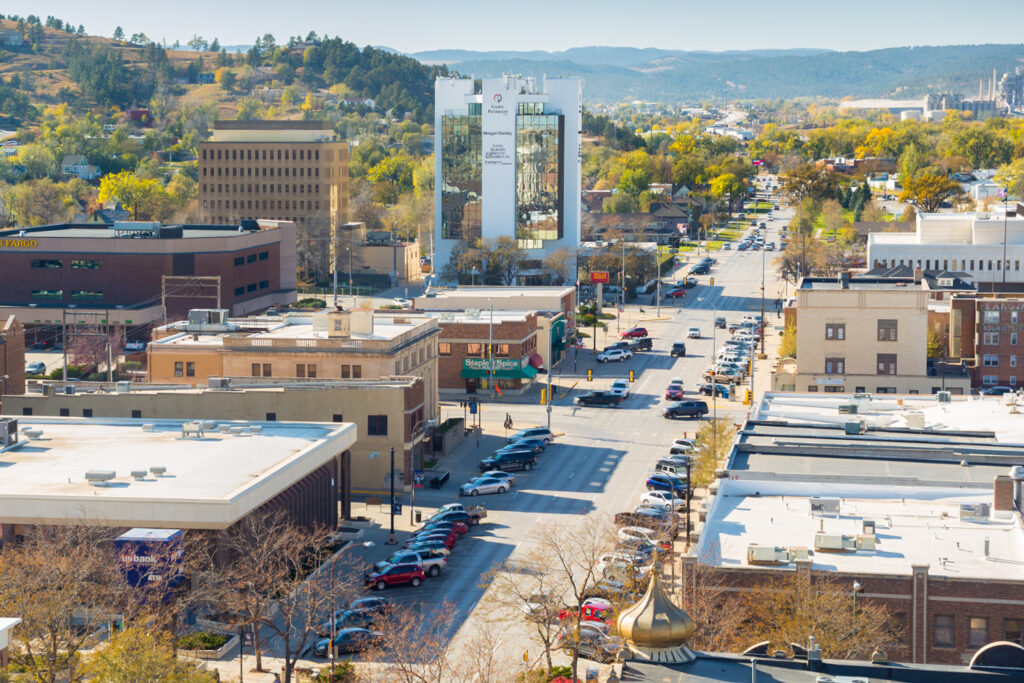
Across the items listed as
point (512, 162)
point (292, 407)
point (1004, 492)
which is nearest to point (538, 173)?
point (512, 162)

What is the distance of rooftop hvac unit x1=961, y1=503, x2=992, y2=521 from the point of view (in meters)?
62.5

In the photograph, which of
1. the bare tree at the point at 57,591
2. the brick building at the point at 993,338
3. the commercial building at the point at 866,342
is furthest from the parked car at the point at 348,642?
the brick building at the point at 993,338

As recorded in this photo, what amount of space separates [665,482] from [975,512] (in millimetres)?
31392

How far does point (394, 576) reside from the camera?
7231 cm

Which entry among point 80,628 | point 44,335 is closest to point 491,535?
point 80,628

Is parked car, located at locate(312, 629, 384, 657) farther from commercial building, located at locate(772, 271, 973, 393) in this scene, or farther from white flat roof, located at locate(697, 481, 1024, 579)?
commercial building, located at locate(772, 271, 973, 393)

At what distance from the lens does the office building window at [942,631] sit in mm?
53938

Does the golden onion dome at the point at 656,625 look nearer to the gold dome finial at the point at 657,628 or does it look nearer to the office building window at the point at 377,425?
the gold dome finial at the point at 657,628

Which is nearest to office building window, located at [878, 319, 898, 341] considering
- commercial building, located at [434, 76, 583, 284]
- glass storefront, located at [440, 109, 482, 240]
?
commercial building, located at [434, 76, 583, 284]

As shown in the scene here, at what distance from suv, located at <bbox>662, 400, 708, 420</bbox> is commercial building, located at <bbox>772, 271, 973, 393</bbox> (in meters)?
9.62

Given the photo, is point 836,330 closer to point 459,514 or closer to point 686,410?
point 686,410

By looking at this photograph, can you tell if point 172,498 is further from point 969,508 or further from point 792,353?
point 792,353

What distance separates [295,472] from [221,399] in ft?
58.9

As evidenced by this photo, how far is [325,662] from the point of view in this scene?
6250cm
